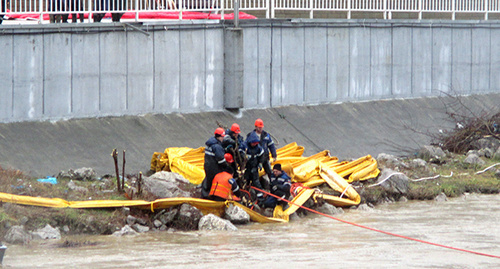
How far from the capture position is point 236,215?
12539mm

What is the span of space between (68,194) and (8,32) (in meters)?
3.63

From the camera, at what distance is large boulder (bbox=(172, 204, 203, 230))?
12086 millimetres

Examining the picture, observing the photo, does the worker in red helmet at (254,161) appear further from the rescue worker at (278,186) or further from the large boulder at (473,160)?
the large boulder at (473,160)

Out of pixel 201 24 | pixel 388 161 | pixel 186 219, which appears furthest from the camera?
pixel 201 24

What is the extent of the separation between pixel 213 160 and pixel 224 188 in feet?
1.58

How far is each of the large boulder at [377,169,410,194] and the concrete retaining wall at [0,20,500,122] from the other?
405cm

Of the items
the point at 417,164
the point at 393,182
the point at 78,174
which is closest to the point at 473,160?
the point at 417,164

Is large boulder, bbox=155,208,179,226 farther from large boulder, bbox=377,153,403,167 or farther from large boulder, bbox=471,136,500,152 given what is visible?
large boulder, bbox=471,136,500,152

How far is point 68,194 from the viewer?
1255 cm

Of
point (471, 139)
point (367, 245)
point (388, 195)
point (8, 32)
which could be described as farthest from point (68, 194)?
point (471, 139)

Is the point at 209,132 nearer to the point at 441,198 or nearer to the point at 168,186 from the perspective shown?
the point at 168,186

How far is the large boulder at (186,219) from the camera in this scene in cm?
1209

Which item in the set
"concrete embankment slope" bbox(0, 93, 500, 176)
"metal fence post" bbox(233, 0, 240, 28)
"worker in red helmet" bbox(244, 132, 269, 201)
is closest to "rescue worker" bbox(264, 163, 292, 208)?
"worker in red helmet" bbox(244, 132, 269, 201)

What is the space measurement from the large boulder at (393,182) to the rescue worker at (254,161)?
2.84 m
